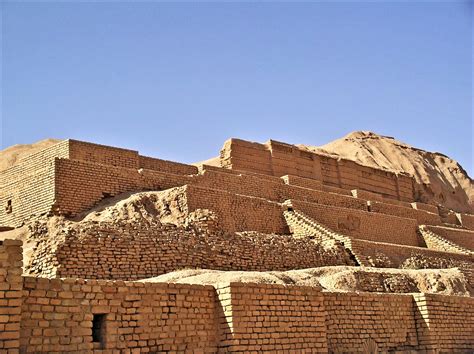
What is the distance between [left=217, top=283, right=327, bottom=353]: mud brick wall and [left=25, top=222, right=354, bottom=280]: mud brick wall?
4599mm

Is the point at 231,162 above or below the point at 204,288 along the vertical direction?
above

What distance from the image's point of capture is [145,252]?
544 inches

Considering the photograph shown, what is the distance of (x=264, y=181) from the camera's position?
2264 cm

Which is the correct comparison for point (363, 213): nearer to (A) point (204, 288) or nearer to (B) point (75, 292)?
(A) point (204, 288)

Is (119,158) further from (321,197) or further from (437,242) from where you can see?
(437,242)

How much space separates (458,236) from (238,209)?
493 inches

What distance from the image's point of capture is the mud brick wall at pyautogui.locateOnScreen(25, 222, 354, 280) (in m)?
13.0

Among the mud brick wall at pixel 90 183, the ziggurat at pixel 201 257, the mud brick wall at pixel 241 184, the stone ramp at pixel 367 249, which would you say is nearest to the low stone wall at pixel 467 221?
the ziggurat at pixel 201 257

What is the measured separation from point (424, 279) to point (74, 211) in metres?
8.60

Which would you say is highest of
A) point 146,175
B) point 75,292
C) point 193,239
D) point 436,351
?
point 146,175

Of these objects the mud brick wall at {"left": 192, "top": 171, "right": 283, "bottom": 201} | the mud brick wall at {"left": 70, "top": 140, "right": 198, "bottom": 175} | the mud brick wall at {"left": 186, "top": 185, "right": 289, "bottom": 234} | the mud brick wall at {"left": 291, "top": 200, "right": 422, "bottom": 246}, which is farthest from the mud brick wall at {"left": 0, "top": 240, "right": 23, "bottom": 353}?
the mud brick wall at {"left": 291, "top": 200, "right": 422, "bottom": 246}

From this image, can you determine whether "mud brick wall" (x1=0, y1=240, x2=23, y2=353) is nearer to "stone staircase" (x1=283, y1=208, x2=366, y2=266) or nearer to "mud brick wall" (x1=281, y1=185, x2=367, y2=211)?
"stone staircase" (x1=283, y1=208, x2=366, y2=266)

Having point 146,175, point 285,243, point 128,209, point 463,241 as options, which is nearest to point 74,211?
point 128,209

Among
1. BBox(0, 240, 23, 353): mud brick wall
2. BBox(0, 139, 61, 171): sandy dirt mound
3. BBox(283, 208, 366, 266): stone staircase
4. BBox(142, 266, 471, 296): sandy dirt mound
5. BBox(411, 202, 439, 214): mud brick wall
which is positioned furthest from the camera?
BBox(411, 202, 439, 214): mud brick wall
